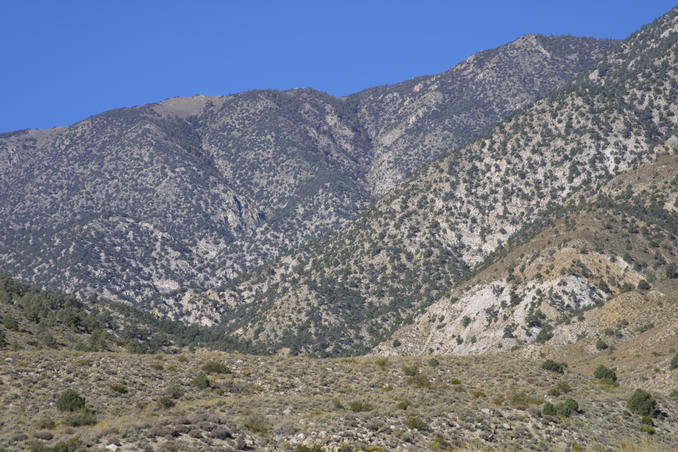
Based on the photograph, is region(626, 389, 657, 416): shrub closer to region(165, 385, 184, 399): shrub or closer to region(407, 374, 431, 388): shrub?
region(407, 374, 431, 388): shrub

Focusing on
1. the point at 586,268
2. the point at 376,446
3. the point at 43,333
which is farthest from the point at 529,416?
the point at 586,268

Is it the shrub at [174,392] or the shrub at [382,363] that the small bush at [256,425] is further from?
the shrub at [382,363]

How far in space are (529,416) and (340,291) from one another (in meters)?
94.3

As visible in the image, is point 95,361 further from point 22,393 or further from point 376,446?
point 376,446

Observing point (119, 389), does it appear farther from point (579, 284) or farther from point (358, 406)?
point (579, 284)

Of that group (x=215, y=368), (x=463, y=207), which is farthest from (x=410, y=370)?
(x=463, y=207)

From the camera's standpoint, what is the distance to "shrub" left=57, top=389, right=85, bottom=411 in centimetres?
3425

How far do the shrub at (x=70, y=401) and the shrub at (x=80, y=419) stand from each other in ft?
4.53

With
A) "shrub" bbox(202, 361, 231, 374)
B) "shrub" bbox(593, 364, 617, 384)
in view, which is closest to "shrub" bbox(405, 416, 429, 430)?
"shrub" bbox(202, 361, 231, 374)

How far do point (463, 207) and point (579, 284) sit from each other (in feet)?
190

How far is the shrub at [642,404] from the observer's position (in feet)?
132

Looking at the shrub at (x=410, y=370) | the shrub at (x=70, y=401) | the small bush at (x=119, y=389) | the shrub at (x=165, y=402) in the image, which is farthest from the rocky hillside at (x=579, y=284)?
the shrub at (x=70, y=401)

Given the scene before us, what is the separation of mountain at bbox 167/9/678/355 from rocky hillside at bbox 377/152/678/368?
579 inches

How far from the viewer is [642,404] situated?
132 feet
